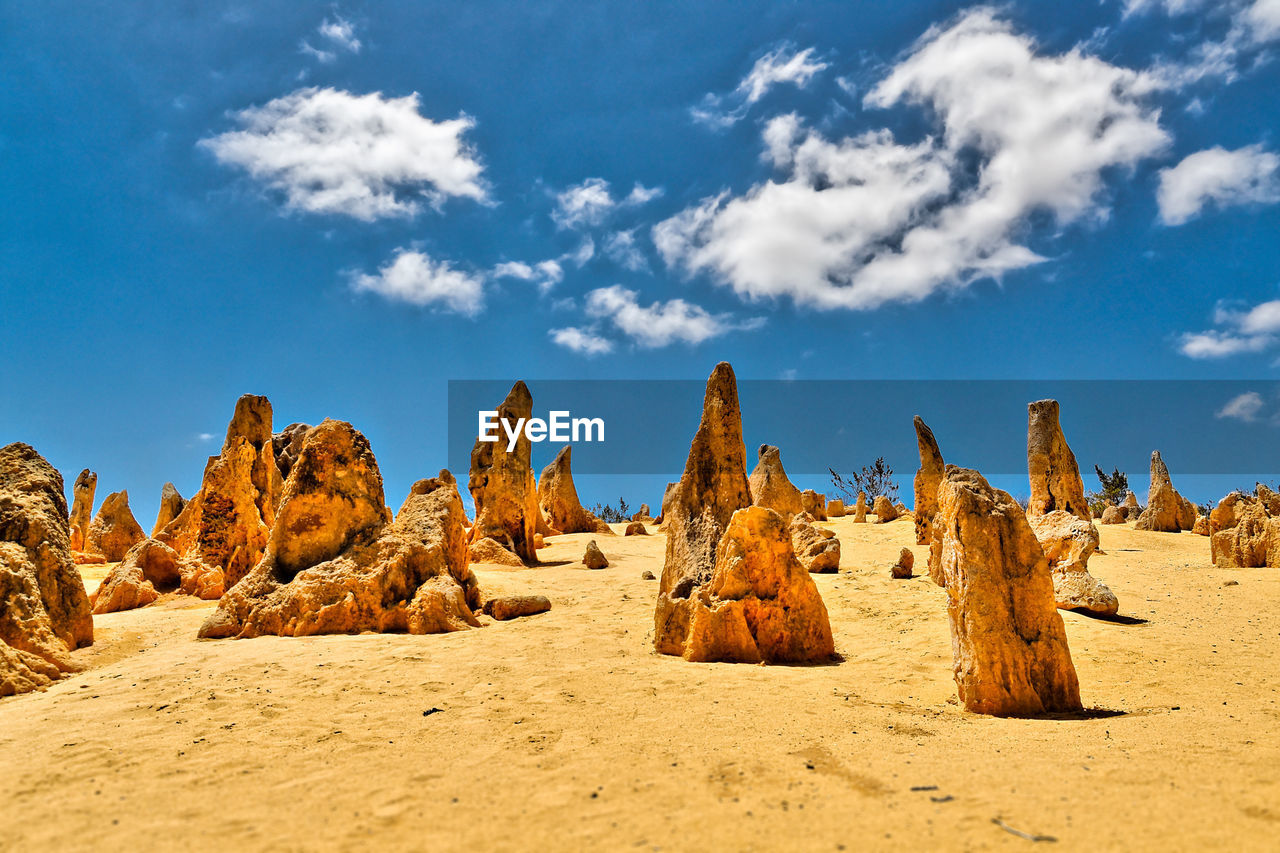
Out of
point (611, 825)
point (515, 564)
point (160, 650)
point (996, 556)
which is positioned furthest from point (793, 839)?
point (515, 564)

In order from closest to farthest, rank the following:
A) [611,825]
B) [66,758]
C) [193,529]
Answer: [611,825], [66,758], [193,529]

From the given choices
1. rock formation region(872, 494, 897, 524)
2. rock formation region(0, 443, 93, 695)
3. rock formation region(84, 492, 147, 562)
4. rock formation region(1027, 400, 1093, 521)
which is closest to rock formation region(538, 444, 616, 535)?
rock formation region(872, 494, 897, 524)

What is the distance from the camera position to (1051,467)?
19.8 meters

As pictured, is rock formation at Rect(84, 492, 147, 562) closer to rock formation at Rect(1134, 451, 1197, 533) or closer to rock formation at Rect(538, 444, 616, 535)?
rock formation at Rect(538, 444, 616, 535)

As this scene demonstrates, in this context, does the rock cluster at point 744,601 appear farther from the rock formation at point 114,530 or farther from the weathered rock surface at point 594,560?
the rock formation at point 114,530

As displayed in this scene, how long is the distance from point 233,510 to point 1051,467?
2092cm

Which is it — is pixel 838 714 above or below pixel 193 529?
below

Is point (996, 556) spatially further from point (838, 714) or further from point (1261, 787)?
point (1261, 787)

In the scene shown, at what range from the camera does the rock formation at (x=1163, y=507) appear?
2125cm

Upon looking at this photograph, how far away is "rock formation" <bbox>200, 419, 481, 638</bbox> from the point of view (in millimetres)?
9203

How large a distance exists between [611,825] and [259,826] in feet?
5.91

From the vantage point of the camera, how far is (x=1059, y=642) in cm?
580

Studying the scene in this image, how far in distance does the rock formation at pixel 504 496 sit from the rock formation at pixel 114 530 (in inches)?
499

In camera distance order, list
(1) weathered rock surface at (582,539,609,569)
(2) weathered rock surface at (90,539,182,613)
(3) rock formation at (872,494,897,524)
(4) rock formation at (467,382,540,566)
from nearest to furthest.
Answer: (2) weathered rock surface at (90,539,182,613) < (1) weathered rock surface at (582,539,609,569) < (4) rock formation at (467,382,540,566) < (3) rock formation at (872,494,897,524)
